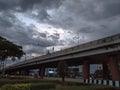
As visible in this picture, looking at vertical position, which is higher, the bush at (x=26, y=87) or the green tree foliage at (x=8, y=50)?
the green tree foliage at (x=8, y=50)

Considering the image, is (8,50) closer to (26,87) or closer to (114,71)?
(114,71)

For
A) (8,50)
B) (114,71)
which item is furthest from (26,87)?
(8,50)

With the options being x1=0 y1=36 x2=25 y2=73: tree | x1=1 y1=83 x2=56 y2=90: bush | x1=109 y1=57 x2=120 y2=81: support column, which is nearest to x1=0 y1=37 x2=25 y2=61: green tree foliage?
x1=0 y1=36 x2=25 y2=73: tree

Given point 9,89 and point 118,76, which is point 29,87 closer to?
point 9,89

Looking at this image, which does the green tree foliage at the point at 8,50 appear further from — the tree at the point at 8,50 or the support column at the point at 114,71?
the support column at the point at 114,71

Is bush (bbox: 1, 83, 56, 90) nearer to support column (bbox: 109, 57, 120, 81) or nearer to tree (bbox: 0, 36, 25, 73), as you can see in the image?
support column (bbox: 109, 57, 120, 81)

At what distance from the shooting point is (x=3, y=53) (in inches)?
2431

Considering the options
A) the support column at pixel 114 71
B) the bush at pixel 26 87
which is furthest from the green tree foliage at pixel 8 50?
the bush at pixel 26 87

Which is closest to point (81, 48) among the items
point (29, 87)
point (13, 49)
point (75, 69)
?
point (13, 49)

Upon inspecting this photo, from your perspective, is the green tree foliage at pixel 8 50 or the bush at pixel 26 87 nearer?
the bush at pixel 26 87

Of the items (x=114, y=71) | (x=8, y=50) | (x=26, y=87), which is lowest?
(x=26, y=87)

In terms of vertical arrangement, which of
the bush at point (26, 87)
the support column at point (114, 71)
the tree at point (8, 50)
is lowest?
the bush at point (26, 87)

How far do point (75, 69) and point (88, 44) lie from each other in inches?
4929

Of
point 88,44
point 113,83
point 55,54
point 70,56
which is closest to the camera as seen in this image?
point 113,83
